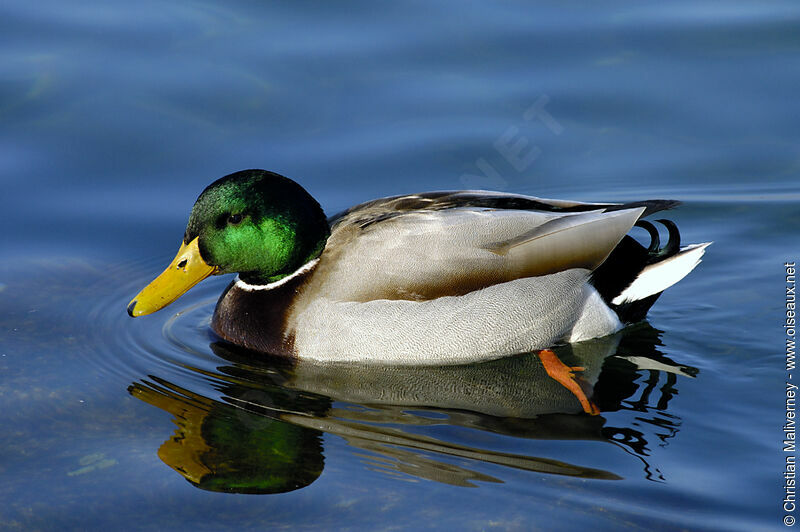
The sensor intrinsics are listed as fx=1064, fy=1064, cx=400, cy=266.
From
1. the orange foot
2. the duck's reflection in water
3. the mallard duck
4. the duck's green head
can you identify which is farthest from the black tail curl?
the duck's green head

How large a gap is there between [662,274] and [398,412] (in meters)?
1.96

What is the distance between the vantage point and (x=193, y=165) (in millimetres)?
8234

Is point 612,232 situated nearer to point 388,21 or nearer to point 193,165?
point 193,165

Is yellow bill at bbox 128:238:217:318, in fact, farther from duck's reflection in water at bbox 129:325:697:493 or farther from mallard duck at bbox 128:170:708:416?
duck's reflection in water at bbox 129:325:697:493

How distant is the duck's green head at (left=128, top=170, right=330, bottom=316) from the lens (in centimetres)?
598

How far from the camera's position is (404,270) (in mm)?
5859

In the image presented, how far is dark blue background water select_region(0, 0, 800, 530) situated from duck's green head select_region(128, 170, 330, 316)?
0.46 m

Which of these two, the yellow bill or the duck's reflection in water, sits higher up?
the yellow bill

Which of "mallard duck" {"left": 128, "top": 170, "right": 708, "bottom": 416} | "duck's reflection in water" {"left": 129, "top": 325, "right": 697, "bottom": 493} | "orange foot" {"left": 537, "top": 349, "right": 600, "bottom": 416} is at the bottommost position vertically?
"duck's reflection in water" {"left": 129, "top": 325, "right": 697, "bottom": 493}

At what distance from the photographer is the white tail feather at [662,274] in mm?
6375

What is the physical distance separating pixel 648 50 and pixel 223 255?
16.1 ft

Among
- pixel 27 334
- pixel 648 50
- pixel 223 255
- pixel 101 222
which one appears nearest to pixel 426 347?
pixel 223 255

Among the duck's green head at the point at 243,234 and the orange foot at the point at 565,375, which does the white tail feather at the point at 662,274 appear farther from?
the duck's green head at the point at 243,234

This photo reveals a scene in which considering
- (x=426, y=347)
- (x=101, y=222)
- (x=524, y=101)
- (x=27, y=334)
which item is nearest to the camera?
(x=426, y=347)
